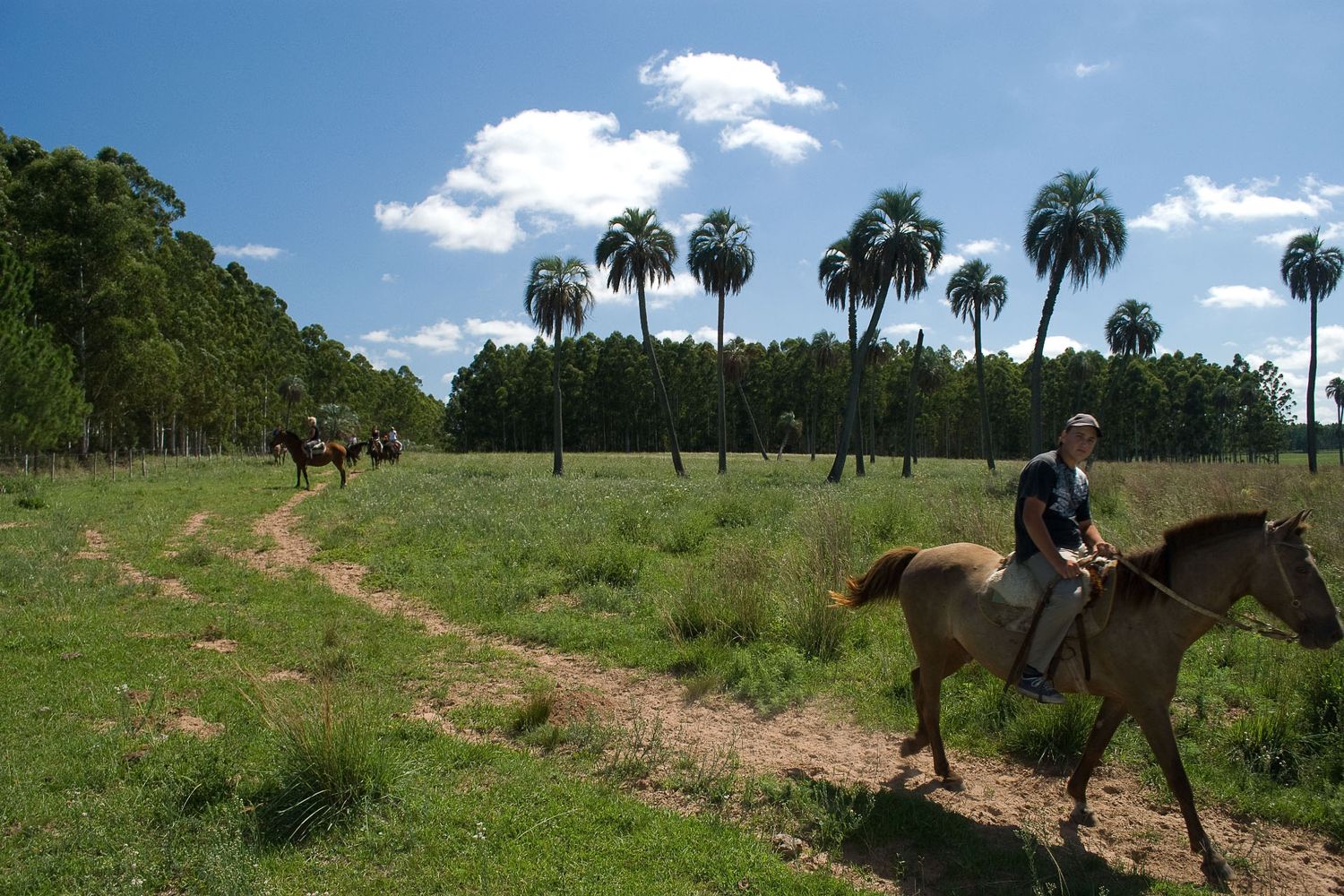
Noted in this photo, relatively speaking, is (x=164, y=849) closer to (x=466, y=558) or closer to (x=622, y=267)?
(x=466, y=558)

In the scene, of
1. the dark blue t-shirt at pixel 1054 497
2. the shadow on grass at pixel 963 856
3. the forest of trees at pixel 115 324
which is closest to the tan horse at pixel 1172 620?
the dark blue t-shirt at pixel 1054 497

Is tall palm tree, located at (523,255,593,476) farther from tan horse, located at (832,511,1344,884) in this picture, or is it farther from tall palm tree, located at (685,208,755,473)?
tan horse, located at (832,511,1344,884)

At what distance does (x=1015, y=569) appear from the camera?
15.5 feet

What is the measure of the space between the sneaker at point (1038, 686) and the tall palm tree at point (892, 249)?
26.3 metres

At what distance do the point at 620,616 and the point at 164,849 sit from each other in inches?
229

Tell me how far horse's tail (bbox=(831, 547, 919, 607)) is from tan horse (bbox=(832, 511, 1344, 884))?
0.77m

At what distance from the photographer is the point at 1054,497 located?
4629mm

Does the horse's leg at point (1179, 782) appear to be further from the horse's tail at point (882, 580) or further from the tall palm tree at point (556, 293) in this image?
the tall palm tree at point (556, 293)

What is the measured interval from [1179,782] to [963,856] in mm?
1334

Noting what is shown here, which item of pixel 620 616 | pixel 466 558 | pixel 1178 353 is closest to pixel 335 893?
pixel 620 616

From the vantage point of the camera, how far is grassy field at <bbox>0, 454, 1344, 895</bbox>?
4.03 meters

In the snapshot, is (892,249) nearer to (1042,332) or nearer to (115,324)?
(1042,332)

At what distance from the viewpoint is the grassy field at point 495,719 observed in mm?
4031

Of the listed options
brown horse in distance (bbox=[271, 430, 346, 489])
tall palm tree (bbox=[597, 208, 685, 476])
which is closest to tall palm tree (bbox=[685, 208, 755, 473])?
tall palm tree (bbox=[597, 208, 685, 476])
